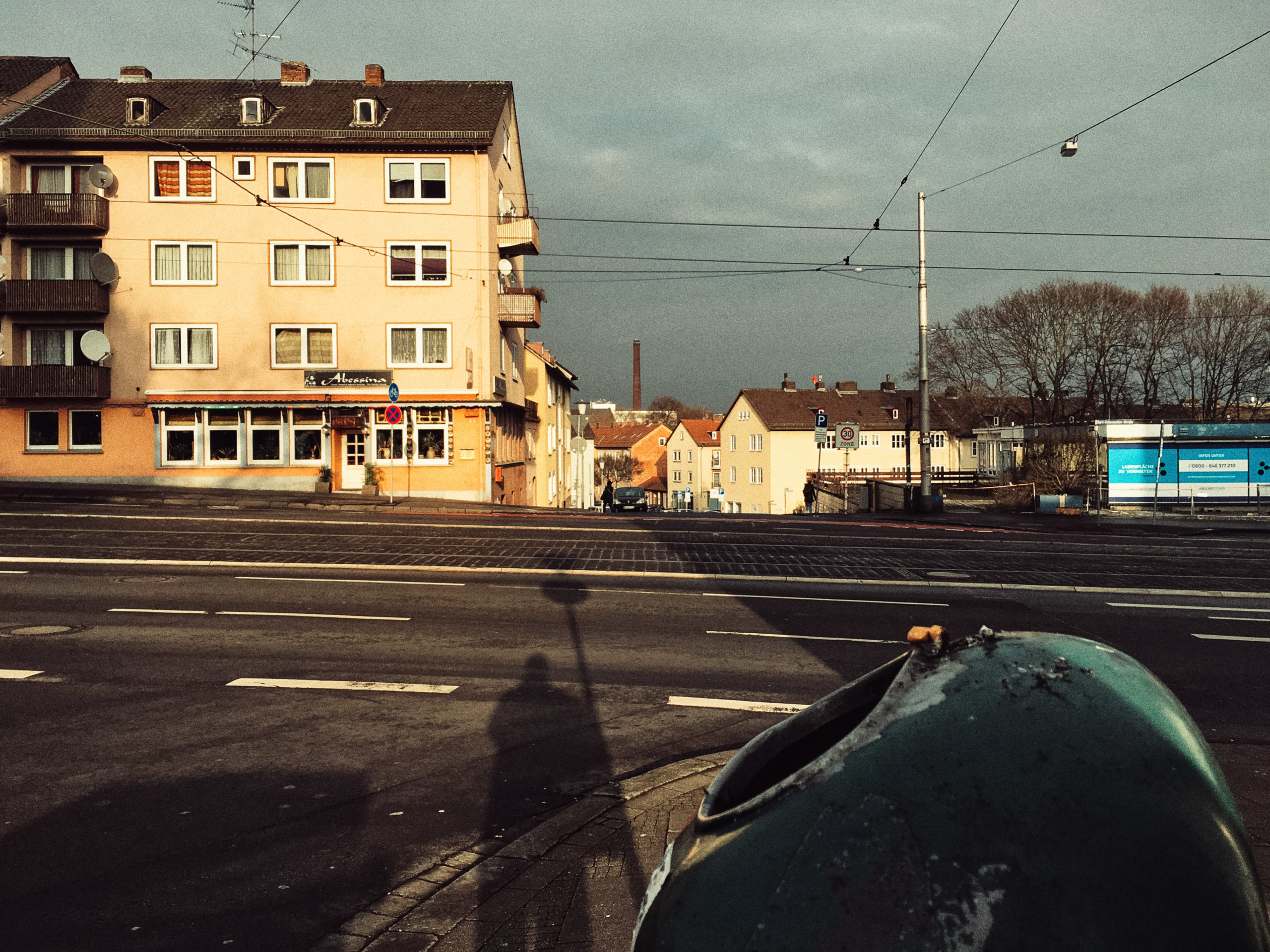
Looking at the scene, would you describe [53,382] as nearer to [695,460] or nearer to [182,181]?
[182,181]

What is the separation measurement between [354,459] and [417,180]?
10382 mm

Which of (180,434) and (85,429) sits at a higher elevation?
(85,429)

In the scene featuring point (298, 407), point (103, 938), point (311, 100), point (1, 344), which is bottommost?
point (103, 938)

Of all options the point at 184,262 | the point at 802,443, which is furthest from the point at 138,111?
the point at 802,443

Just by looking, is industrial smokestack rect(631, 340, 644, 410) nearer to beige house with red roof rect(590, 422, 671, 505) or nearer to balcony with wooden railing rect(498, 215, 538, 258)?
beige house with red roof rect(590, 422, 671, 505)

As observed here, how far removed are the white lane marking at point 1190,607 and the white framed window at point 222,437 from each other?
3067 centimetres

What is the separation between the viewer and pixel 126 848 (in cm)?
445

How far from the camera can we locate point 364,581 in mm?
12672

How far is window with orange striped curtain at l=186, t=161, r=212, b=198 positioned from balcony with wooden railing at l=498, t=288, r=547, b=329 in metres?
11.0

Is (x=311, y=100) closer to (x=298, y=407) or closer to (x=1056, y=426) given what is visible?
(x=298, y=407)

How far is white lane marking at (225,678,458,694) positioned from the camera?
24.0 feet

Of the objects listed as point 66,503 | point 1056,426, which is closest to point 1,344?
point 66,503

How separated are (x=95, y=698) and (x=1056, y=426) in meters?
36.3

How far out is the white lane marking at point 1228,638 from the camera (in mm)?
9711
